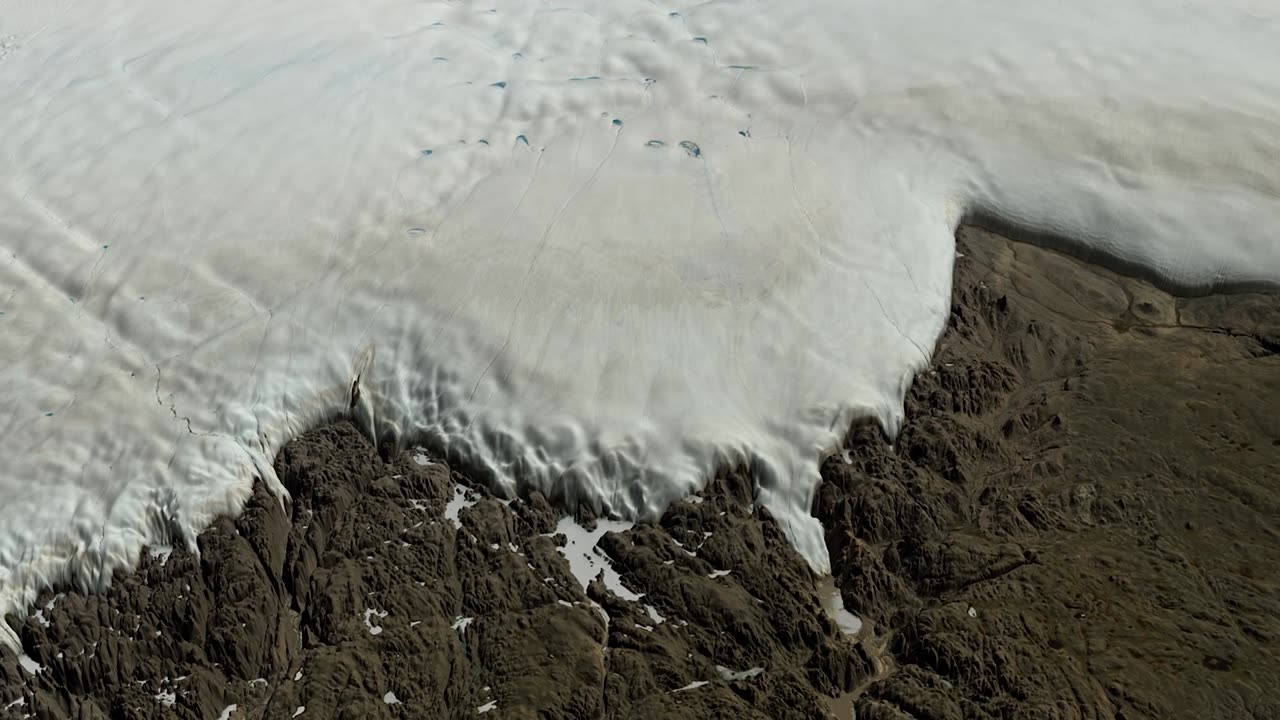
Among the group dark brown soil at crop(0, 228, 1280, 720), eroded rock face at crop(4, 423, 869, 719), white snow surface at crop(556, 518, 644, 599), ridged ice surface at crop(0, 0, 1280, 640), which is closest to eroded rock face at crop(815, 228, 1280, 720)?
dark brown soil at crop(0, 228, 1280, 720)

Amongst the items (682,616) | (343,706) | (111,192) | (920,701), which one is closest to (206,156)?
(111,192)

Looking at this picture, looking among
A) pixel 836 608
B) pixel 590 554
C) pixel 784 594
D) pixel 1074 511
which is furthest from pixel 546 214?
pixel 1074 511

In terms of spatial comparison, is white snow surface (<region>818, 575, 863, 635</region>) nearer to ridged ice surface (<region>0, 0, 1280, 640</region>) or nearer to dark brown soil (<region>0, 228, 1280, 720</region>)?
dark brown soil (<region>0, 228, 1280, 720</region>)

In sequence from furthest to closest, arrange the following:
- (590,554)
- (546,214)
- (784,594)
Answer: (546,214) < (590,554) < (784,594)

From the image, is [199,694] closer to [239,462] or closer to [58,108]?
[239,462]

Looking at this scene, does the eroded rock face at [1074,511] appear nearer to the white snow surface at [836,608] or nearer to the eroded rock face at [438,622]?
the white snow surface at [836,608]

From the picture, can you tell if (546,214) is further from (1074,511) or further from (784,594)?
(1074,511)
